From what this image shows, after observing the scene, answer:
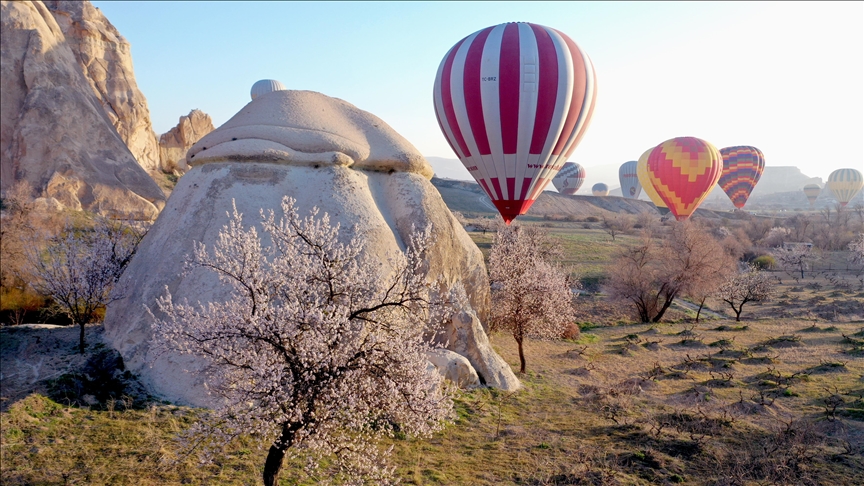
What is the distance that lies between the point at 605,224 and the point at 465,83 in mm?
58870

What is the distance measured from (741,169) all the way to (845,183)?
4012 cm

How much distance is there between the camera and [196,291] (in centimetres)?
1183

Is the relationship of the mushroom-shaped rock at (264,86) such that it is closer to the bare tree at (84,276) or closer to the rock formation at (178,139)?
the rock formation at (178,139)

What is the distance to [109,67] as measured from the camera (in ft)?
147

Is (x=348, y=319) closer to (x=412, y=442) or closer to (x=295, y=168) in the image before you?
(x=412, y=442)

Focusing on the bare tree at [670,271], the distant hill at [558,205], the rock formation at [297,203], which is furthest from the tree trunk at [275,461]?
the distant hill at [558,205]

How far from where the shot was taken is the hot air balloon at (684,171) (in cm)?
A: 3806

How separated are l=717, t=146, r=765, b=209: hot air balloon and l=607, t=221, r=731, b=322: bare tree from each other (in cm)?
4014

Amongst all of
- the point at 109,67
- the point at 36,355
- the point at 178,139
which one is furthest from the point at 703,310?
the point at 109,67

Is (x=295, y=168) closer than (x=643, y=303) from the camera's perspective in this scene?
Yes

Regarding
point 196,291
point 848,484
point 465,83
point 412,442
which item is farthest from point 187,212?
point 848,484

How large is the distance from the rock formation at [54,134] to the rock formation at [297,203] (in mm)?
22745

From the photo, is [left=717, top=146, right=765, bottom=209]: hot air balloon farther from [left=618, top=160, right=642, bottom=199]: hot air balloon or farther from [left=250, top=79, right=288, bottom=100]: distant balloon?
[left=250, top=79, right=288, bottom=100]: distant balloon

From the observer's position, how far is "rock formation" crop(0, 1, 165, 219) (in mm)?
32125
